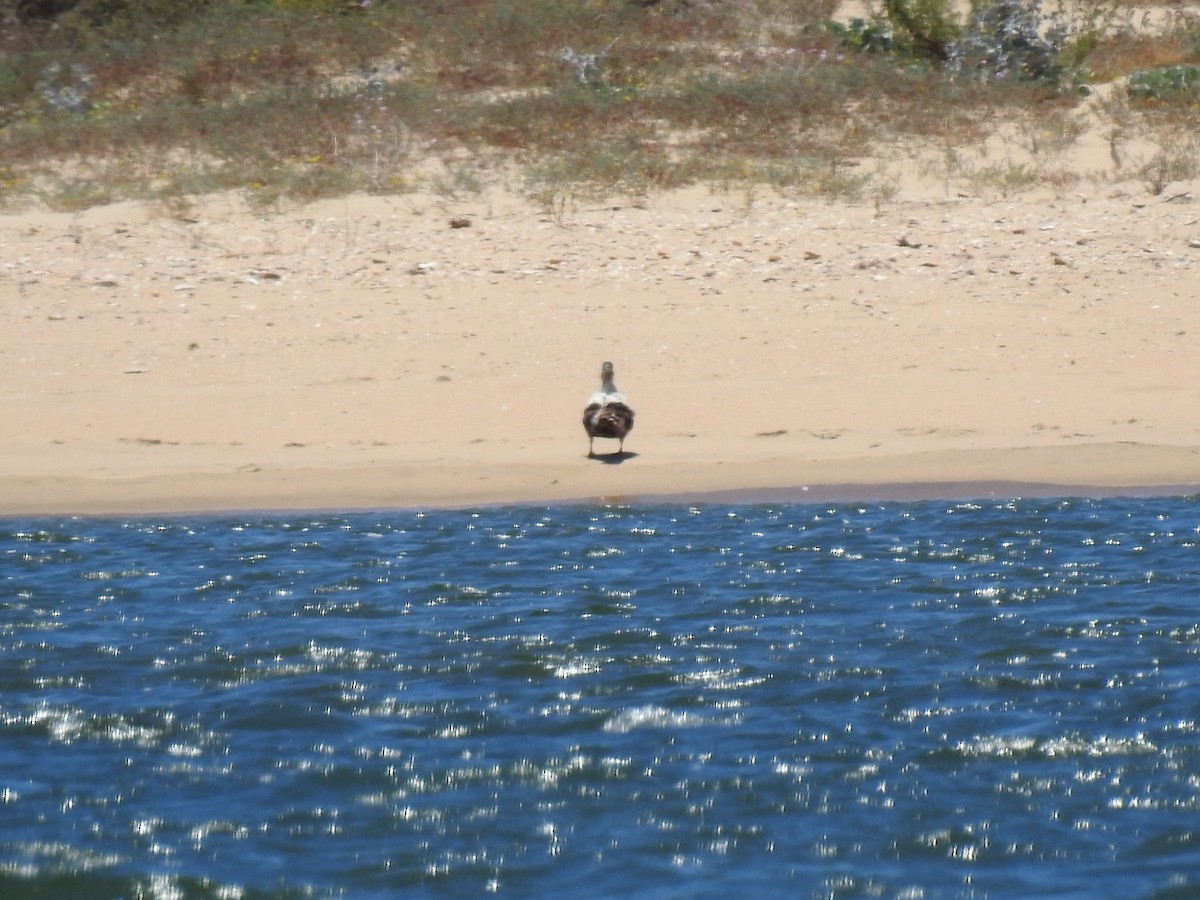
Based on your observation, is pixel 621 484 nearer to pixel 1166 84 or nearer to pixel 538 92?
pixel 538 92

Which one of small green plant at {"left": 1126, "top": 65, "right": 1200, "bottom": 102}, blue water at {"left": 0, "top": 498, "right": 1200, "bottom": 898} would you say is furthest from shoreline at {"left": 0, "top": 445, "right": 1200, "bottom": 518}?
small green plant at {"left": 1126, "top": 65, "right": 1200, "bottom": 102}

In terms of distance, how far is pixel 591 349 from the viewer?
42.5 ft

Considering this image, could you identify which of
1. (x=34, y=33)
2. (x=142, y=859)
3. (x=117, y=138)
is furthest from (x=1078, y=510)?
(x=34, y=33)

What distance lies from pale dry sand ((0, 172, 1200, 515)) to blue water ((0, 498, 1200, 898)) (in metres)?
0.71

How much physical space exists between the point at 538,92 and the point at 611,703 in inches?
543

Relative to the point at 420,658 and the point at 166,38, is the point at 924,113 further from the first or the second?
the point at 420,658

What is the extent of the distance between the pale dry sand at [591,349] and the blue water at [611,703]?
712 millimetres

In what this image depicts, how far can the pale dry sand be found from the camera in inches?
433

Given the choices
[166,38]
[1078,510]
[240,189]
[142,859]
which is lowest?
[142,859]

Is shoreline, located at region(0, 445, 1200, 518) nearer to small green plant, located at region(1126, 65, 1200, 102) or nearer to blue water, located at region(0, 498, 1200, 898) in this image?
blue water, located at region(0, 498, 1200, 898)

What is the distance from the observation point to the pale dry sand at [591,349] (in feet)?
36.1

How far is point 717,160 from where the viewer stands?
17344 millimetres

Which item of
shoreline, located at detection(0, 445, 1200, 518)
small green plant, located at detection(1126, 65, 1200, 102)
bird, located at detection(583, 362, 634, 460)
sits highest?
small green plant, located at detection(1126, 65, 1200, 102)

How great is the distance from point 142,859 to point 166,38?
59.0 ft
